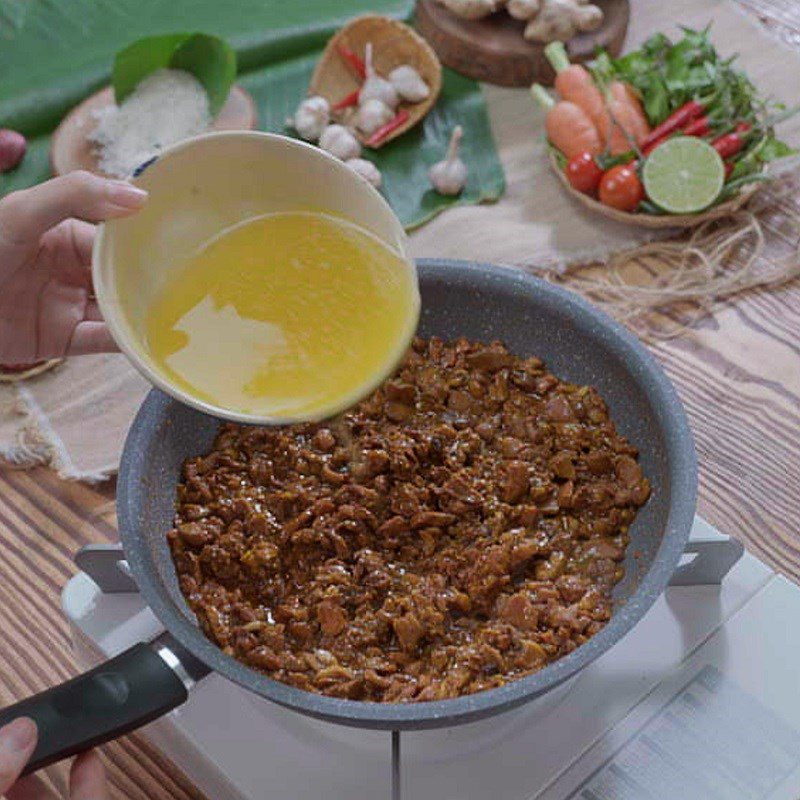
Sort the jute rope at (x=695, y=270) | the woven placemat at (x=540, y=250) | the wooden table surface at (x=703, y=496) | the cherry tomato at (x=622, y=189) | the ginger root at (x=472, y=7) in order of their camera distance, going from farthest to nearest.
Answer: the ginger root at (x=472, y=7)
the cherry tomato at (x=622, y=189)
the jute rope at (x=695, y=270)
the woven placemat at (x=540, y=250)
the wooden table surface at (x=703, y=496)

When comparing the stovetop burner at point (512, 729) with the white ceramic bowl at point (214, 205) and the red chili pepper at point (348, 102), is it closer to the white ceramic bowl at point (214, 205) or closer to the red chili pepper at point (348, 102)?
the white ceramic bowl at point (214, 205)

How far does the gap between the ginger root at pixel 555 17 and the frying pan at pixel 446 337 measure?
97 centimetres

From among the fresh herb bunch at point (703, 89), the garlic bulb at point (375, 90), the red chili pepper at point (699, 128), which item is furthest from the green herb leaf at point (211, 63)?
the red chili pepper at point (699, 128)

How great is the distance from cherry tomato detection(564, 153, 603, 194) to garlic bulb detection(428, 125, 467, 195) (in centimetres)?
18

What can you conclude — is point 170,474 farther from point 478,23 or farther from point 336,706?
point 478,23

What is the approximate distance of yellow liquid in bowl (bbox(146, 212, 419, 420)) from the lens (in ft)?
3.53

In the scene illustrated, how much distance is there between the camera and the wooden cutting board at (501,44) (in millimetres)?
2170

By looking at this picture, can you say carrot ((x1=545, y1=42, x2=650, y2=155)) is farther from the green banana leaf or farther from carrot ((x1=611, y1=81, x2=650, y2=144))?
the green banana leaf

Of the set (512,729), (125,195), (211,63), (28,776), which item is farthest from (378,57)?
(28,776)

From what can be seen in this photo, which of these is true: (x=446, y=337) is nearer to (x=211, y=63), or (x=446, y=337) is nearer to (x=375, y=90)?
(x=375, y=90)

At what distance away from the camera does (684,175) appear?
1914 mm

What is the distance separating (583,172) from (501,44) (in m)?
0.37

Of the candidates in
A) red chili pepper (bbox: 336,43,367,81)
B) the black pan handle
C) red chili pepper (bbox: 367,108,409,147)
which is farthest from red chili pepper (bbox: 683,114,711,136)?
the black pan handle

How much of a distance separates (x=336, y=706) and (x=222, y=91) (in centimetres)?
139
